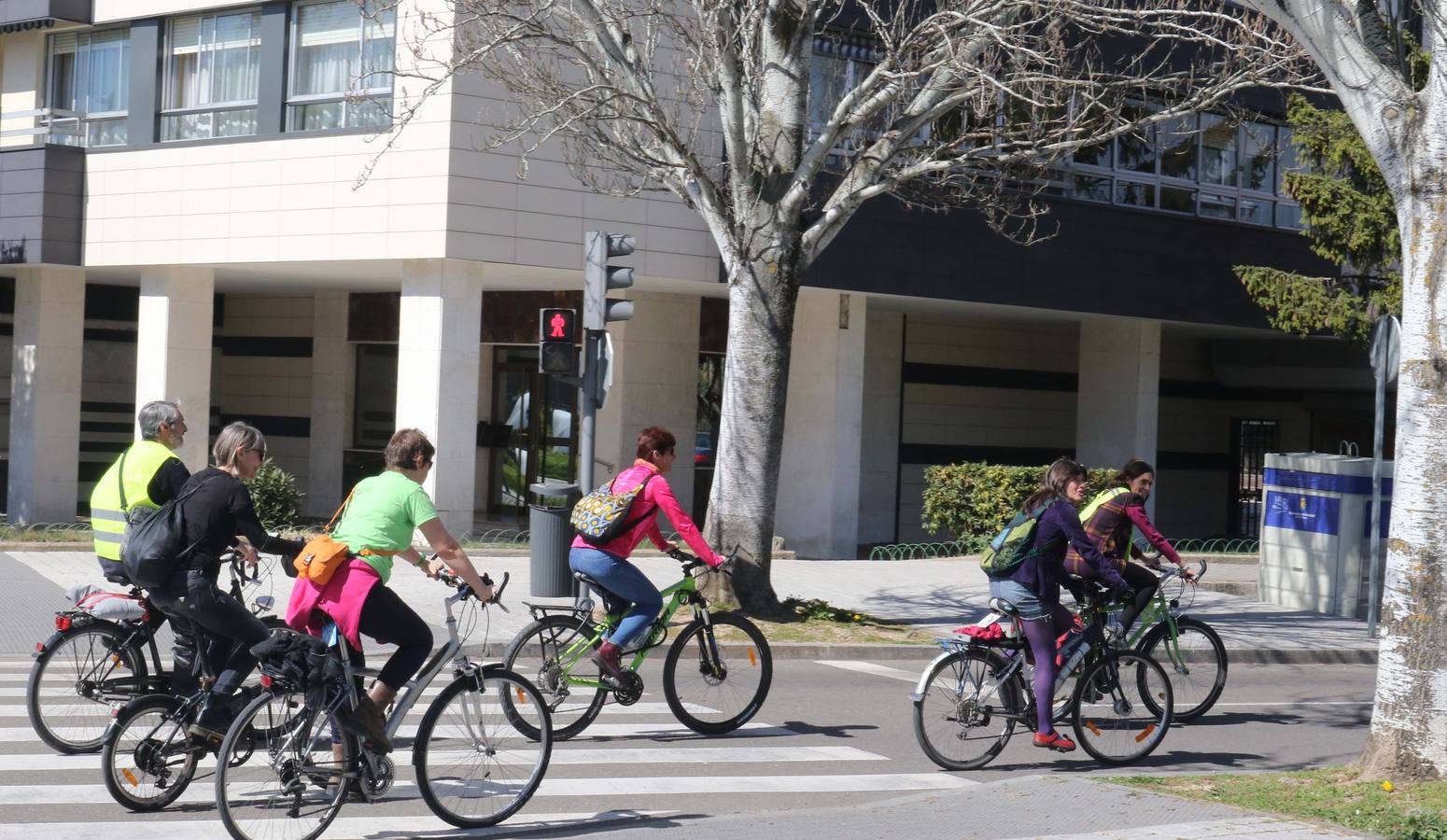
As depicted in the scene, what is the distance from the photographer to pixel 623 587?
9273 millimetres

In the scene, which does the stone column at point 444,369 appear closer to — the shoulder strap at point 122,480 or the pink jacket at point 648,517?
the pink jacket at point 648,517

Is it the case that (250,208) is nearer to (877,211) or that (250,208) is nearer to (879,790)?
(877,211)

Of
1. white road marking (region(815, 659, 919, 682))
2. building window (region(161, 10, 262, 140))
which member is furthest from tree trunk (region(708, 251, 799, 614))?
building window (region(161, 10, 262, 140))

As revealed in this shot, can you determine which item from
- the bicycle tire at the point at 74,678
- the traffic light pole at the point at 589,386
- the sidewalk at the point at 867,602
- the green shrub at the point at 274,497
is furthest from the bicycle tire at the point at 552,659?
the green shrub at the point at 274,497

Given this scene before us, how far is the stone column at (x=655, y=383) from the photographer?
24.2m

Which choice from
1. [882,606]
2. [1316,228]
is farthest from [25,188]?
[1316,228]

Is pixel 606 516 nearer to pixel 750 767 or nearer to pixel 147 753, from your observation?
pixel 750 767

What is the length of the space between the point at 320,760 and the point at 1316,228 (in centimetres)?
1869

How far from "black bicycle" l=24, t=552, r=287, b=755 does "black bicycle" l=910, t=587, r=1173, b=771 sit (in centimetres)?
345

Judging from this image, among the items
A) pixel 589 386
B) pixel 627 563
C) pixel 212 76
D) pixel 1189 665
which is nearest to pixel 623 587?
pixel 627 563

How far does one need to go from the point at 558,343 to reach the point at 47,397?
13.0m

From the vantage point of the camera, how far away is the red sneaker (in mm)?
8836

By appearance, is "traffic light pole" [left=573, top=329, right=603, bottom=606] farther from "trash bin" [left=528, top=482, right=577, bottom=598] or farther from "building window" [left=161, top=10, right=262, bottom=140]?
"building window" [left=161, top=10, right=262, bottom=140]

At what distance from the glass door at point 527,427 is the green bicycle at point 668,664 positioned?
1619 centimetres
